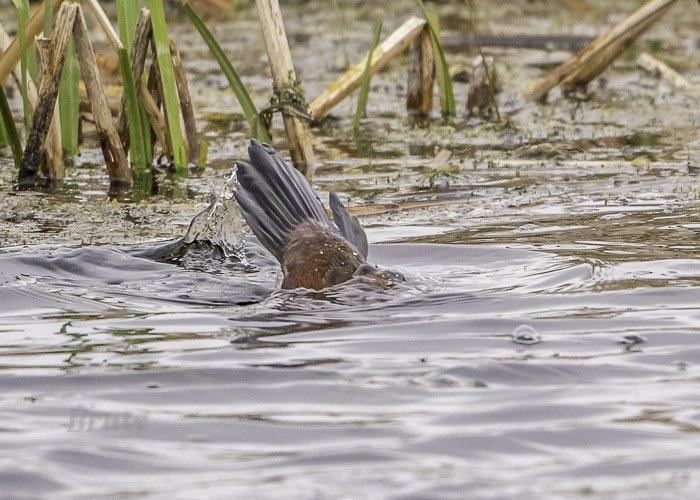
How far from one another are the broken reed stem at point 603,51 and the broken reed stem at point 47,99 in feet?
14.0

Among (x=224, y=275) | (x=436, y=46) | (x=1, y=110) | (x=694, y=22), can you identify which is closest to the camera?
(x=224, y=275)

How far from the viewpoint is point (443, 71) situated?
8.34m

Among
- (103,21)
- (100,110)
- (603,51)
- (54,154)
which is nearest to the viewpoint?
(103,21)

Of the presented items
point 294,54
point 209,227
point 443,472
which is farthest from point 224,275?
point 294,54

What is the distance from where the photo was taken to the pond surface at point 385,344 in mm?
2805

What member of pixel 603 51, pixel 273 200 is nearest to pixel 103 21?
pixel 273 200

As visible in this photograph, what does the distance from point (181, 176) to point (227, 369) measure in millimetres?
3512

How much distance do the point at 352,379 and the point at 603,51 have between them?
22.1 ft

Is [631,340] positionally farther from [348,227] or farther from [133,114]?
[133,114]

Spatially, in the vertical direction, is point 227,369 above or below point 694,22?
below

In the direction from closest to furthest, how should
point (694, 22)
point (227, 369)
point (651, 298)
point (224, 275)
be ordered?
1. point (227, 369)
2. point (651, 298)
3. point (224, 275)
4. point (694, 22)

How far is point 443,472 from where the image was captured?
108 inches

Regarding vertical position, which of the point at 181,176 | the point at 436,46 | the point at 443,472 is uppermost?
the point at 436,46

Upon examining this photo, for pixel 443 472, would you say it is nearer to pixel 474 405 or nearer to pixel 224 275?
pixel 474 405
